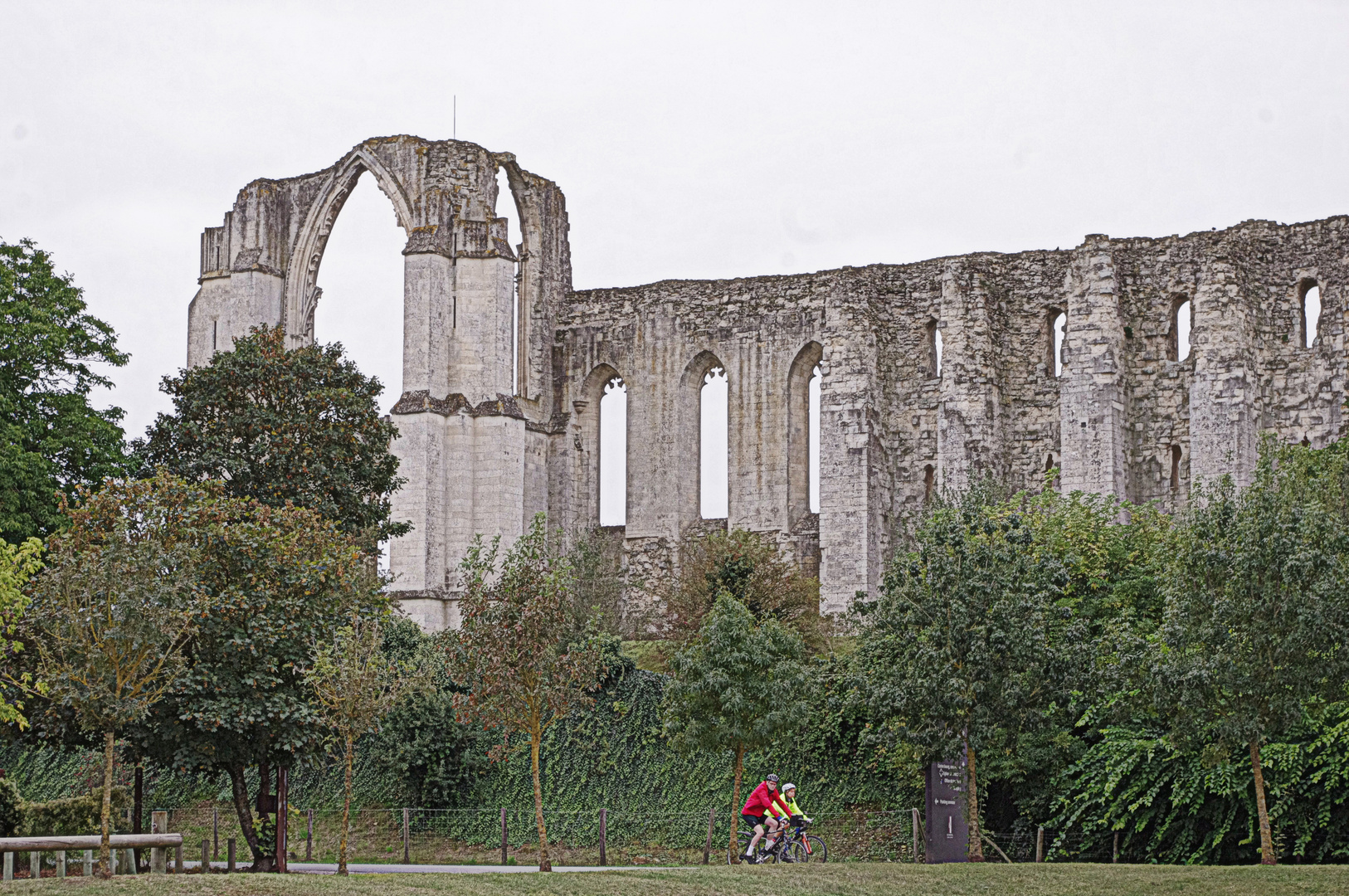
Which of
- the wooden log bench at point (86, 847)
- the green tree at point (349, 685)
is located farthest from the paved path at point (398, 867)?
the wooden log bench at point (86, 847)

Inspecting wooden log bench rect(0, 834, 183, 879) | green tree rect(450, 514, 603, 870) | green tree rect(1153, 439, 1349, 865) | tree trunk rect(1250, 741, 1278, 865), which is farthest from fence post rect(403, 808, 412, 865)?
tree trunk rect(1250, 741, 1278, 865)

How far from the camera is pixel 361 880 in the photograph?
60.8 ft

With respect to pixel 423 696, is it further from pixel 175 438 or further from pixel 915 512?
pixel 915 512

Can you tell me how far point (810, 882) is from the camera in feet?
64.5

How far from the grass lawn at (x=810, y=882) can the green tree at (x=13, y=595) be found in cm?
428

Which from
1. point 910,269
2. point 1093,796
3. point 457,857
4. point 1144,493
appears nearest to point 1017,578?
point 1093,796

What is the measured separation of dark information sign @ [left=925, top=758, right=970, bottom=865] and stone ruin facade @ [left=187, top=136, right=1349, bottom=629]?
14.8 metres

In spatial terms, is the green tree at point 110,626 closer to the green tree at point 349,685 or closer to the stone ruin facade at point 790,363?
the green tree at point 349,685

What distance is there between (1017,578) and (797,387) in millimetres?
19052

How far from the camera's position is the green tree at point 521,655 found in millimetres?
23250

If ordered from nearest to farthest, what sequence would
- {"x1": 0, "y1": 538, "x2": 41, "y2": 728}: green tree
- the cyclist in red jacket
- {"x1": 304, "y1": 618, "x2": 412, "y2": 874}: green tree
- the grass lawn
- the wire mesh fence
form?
the grass lawn, {"x1": 0, "y1": 538, "x2": 41, "y2": 728}: green tree, {"x1": 304, "y1": 618, "x2": 412, "y2": 874}: green tree, the cyclist in red jacket, the wire mesh fence

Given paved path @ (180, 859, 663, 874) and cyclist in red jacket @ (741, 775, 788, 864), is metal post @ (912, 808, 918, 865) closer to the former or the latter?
cyclist in red jacket @ (741, 775, 788, 864)

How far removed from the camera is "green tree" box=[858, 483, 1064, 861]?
74.4 ft

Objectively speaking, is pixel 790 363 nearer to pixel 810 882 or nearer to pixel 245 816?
pixel 245 816
